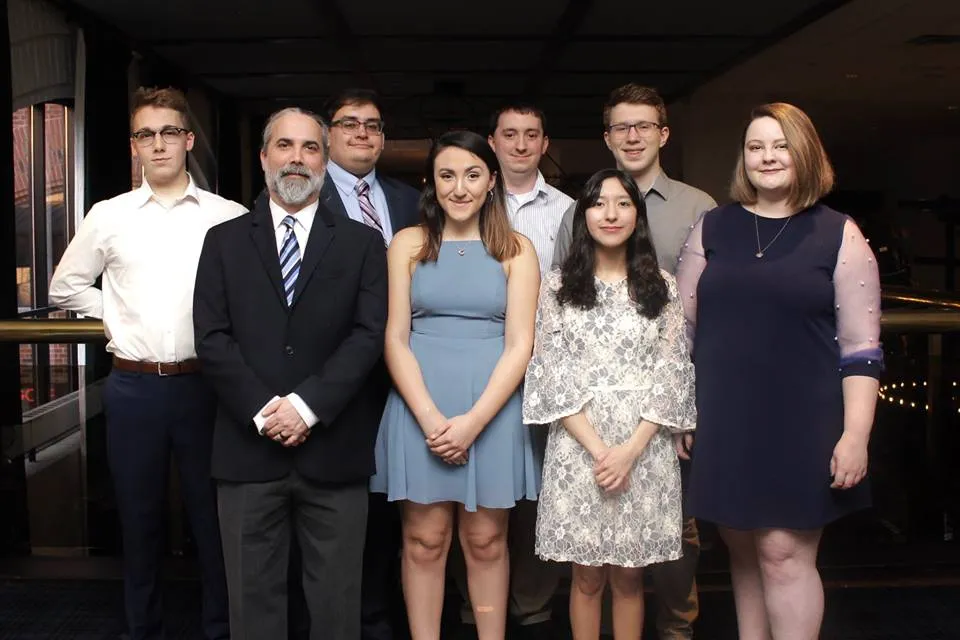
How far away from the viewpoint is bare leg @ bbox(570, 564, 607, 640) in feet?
9.43

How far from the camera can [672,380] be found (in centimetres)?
274

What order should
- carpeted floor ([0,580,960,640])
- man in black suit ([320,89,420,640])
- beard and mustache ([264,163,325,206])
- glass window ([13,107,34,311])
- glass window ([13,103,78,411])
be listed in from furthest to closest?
glass window ([13,107,34,311])
glass window ([13,103,78,411])
carpeted floor ([0,580,960,640])
man in black suit ([320,89,420,640])
beard and mustache ([264,163,325,206])

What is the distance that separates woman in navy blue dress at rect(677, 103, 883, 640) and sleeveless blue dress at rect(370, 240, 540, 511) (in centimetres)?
54

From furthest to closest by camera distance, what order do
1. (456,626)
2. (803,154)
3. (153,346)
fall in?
(456,626), (153,346), (803,154)

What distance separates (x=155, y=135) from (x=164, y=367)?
2.26 ft

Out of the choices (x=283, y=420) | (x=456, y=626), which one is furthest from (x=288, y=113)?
(x=456, y=626)

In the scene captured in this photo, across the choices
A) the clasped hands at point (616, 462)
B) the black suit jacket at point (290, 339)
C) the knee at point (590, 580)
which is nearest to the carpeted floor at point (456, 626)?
the knee at point (590, 580)

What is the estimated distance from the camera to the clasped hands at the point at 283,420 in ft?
8.75

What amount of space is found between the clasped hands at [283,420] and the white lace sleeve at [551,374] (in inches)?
24.4

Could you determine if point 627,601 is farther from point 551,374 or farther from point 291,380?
point 291,380

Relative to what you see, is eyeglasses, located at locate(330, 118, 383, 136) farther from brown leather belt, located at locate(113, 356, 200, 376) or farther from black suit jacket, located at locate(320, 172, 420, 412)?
brown leather belt, located at locate(113, 356, 200, 376)

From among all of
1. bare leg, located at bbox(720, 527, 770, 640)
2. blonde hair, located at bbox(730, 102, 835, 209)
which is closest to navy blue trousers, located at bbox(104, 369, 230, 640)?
bare leg, located at bbox(720, 527, 770, 640)

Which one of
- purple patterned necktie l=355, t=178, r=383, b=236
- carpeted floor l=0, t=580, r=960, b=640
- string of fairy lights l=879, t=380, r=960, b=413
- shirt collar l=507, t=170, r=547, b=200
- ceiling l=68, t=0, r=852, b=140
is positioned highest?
ceiling l=68, t=0, r=852, b=140

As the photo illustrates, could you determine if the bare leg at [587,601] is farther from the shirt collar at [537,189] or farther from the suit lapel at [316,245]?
the shirt collar at [537,189]
